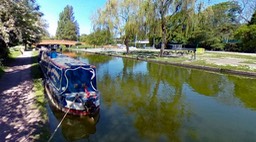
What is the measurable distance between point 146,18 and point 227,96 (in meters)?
19.6

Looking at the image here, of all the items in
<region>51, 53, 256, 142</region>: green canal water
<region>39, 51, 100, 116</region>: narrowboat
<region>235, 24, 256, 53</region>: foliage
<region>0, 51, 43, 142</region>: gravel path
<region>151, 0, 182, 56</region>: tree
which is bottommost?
<region>51, 53, 256, 142</region>: green canal water

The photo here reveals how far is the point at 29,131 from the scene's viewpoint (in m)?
6.91

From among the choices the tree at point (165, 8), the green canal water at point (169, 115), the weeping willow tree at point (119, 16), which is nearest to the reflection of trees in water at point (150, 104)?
the green canal water at point (169, 115)

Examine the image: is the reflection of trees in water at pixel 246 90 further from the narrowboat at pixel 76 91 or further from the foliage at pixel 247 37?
the foliage at pixel 247 37

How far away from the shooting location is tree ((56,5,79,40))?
93.1 meters

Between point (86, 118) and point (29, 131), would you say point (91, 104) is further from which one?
point (29, 131)

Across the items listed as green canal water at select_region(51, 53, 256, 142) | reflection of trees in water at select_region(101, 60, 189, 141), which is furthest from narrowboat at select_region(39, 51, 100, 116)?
reflection of trees in water at select_region(101, 60, 189, 141)

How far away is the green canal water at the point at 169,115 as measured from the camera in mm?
7535

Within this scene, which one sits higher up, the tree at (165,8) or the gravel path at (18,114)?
the tree at (165,8)

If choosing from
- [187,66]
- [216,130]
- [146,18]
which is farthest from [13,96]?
[146,18]

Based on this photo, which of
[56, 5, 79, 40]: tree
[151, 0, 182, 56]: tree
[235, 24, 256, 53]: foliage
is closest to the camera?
[151, 0, 182, 56]: tree

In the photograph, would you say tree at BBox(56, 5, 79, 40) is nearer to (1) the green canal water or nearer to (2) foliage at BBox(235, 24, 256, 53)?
(2) foliage at BBox(235, 24, 256, 53)

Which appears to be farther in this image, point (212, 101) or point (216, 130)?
point (212, 101)

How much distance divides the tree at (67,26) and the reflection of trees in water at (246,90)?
82.9 meters
